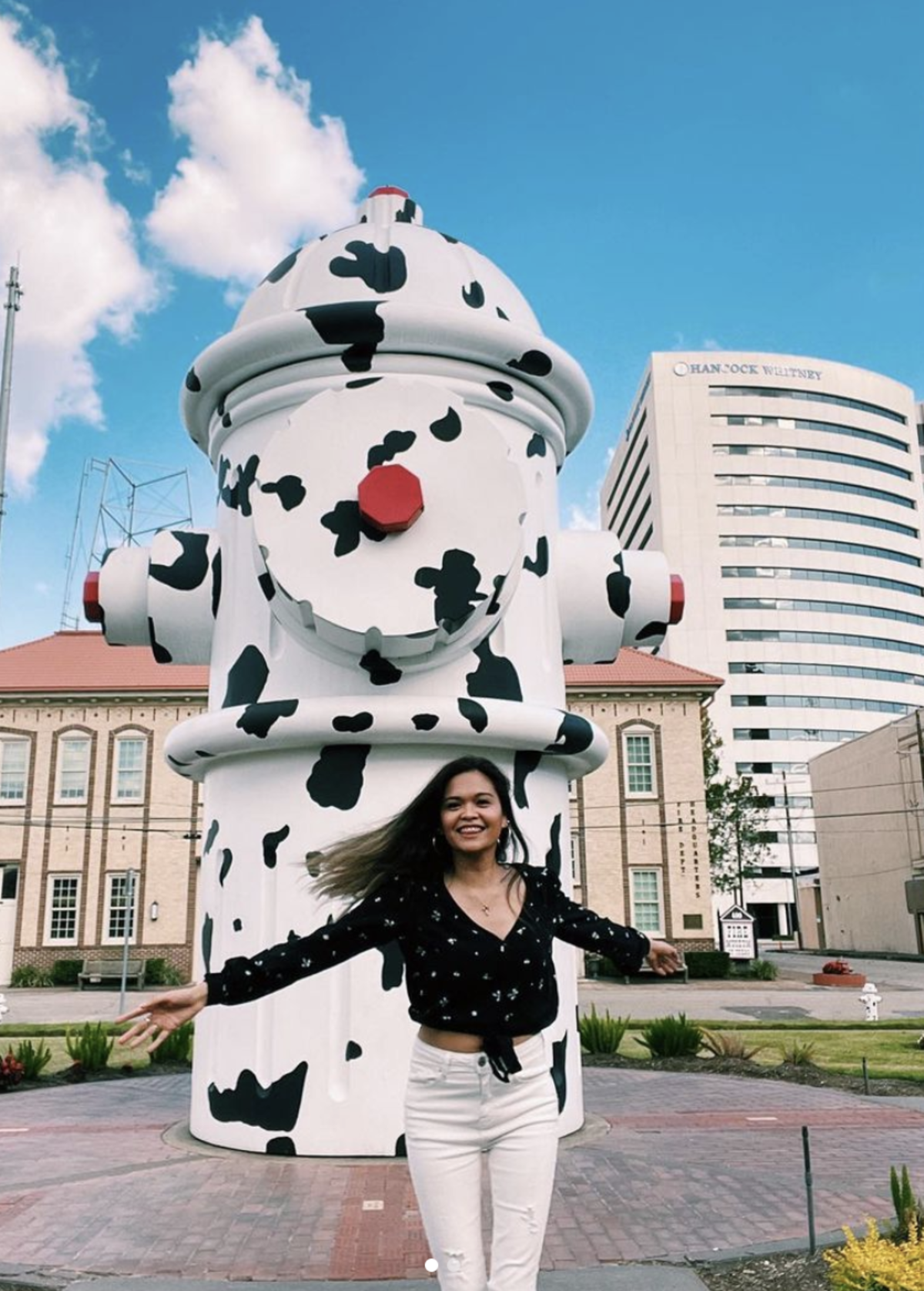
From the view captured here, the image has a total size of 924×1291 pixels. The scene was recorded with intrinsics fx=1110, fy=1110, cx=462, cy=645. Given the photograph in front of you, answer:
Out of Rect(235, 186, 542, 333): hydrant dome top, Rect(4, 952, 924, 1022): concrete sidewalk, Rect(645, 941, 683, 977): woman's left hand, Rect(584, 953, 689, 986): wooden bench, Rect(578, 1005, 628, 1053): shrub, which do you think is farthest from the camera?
Rect(584, 953, 689, 986): wooden bench

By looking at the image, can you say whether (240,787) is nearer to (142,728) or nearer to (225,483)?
(225,483)

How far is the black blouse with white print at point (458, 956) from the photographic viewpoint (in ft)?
8.15

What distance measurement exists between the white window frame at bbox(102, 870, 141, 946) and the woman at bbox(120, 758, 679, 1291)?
2762 cm

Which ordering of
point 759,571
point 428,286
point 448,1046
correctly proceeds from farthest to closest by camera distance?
1. point 759,571
2. point 428,286
3. point 448,1046

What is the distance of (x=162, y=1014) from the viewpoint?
2.53m

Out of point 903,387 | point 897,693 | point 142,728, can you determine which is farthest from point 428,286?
point 903,387

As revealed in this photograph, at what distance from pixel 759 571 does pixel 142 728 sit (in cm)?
5203

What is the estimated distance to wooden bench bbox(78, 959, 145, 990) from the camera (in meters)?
26.7

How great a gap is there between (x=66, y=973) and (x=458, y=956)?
27.9 meters

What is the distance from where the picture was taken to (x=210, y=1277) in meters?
3.37

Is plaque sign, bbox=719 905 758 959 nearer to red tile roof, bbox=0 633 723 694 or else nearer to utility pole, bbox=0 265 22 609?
red tile roof, bbox=0 633 723 694

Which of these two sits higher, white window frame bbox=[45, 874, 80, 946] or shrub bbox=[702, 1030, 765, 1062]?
white window frame bbox=[45, 874, 80, 946]

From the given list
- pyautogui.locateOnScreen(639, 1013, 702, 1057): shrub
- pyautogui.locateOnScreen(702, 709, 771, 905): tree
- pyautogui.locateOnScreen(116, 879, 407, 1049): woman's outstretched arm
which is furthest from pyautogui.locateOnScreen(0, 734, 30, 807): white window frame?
pyautogui.locateOnScreen(116, 879, 407, 1049): woman's outstretched arm

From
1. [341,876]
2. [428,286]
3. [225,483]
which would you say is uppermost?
[428,286]
